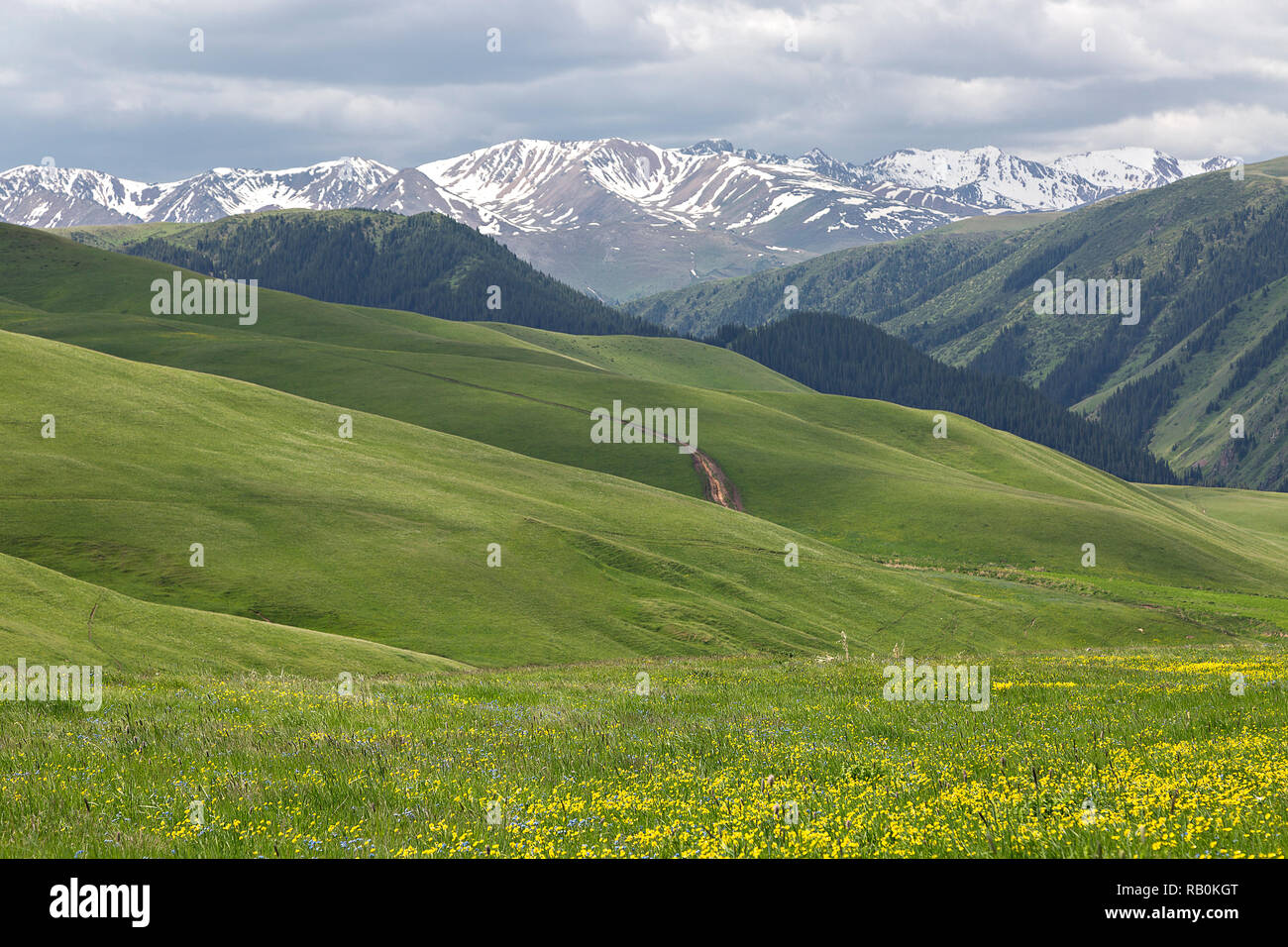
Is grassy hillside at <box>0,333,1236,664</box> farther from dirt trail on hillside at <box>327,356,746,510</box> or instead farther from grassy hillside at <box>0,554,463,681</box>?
dirt trail on hillside at <box>327,356,746,510</box>

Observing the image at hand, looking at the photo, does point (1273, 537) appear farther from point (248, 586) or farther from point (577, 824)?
point (577, 824)

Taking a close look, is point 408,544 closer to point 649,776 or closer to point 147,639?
point 147,639

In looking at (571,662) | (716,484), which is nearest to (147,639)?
(571,662)

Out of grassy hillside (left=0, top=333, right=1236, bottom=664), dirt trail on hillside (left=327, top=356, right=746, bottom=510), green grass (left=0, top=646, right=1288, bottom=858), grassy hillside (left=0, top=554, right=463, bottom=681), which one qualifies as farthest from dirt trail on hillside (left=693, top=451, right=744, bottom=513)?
green grass (left=0, top=646, right=1288, bottom=858)

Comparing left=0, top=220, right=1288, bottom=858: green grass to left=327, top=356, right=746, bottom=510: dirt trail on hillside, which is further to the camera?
left=327, top=356, right=746, bottom=510: dirt trail on hillside

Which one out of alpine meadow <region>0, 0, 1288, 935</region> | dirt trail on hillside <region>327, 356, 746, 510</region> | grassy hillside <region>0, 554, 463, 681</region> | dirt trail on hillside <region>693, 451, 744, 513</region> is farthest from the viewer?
dirt trail on hillside <region>327, 356, 746, 510</region>

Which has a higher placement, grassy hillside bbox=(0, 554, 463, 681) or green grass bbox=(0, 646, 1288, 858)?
green grass bbox=(0, 646, 1288, 858)

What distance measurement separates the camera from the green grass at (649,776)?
28.1 feet

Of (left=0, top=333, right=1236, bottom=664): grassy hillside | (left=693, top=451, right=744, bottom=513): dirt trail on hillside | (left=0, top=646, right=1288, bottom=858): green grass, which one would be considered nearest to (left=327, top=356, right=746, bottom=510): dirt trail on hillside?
(left=693, top=451, right=744, bottom=513): dirt trail on hillside

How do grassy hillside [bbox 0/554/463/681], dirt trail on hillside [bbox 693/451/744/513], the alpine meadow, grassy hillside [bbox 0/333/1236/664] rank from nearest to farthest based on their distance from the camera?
the alpine meadow
grassy hillside [bbox 0/554/463/681]
grassy hillside [bbox 0/333/1236/664]
dirt trail on hillside [bbox 693/451/744/513]

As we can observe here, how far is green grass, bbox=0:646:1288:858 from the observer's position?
28.1 ft

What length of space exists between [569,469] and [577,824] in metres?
81.6

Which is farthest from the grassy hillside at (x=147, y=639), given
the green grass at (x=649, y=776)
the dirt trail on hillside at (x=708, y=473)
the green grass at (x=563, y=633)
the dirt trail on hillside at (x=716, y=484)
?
the dirt trail on hillside at (x=716, y=484)
